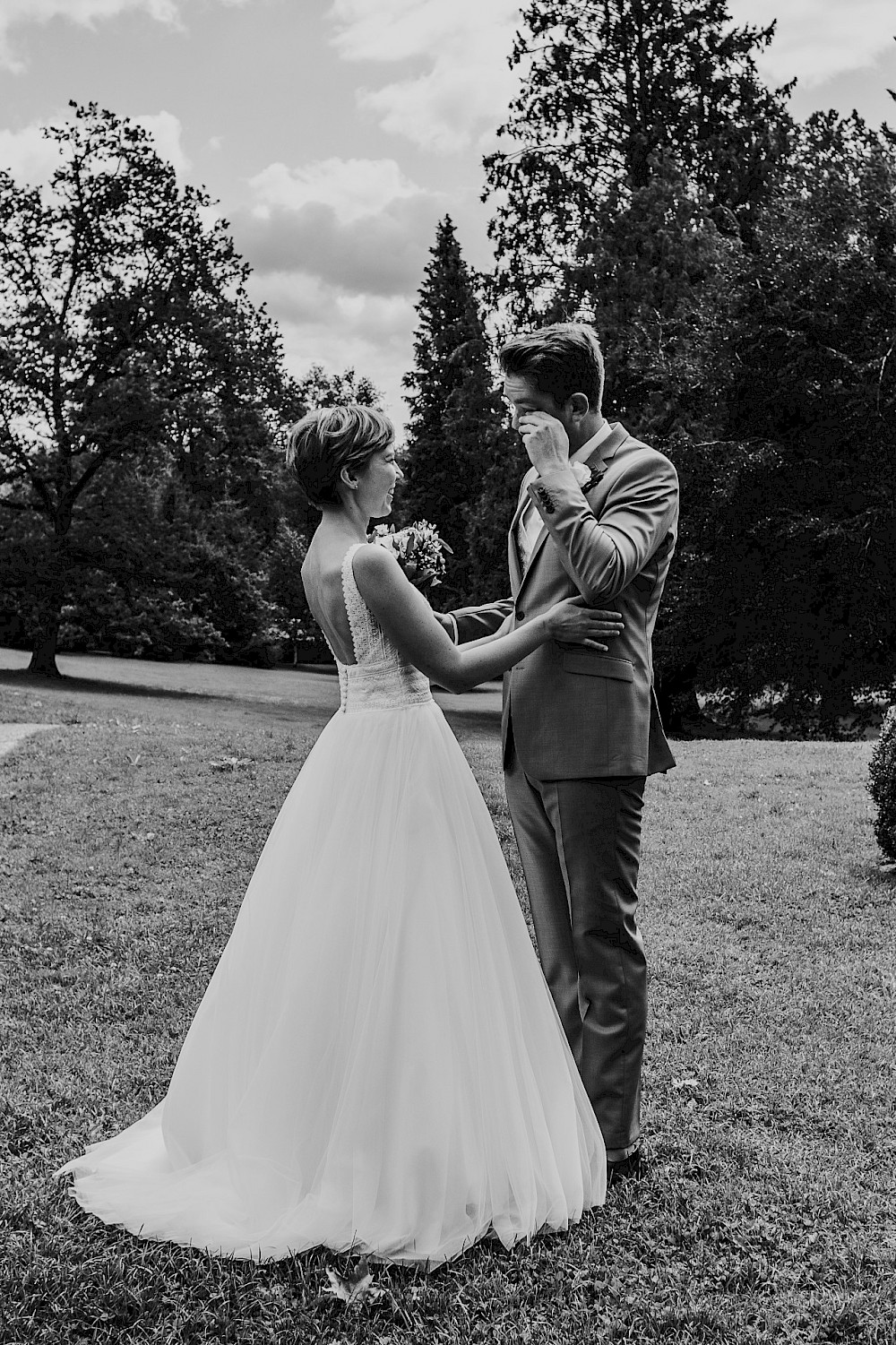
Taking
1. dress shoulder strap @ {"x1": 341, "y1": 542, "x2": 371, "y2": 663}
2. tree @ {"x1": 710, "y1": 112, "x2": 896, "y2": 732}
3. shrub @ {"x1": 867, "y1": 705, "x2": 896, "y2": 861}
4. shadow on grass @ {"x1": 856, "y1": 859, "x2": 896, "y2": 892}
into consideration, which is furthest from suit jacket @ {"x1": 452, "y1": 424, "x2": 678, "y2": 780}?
tree @ {"x1": 710, "y1": 112, "x2": 896, "y2": 732}

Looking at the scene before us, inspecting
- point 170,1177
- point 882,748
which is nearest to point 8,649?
point 882,748

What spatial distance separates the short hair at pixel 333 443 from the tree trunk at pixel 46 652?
24804 millimetres

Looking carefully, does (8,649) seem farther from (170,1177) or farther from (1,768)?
(170,1177)

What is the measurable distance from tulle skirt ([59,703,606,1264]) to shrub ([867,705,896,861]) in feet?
16.5

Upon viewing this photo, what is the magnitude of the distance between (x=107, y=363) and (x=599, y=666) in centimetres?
2521

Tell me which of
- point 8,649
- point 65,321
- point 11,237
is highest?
point 11,237

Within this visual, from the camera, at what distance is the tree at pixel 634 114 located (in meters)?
23.9

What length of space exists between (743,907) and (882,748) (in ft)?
5.87

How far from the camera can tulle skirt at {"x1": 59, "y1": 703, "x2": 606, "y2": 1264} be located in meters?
3.06

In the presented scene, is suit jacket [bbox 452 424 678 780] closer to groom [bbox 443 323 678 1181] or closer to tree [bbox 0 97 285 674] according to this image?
groom [bbox 443 323 678 1181]

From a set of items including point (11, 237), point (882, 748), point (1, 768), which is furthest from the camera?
point (11, 237)

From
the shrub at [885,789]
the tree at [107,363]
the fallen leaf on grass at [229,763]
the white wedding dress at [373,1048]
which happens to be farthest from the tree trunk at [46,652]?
the white wedding dress at [373,1048]

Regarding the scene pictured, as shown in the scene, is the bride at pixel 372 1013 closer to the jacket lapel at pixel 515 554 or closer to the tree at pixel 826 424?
the jacket lapel at pixel 515 554

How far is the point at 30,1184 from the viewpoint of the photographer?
3.46m
